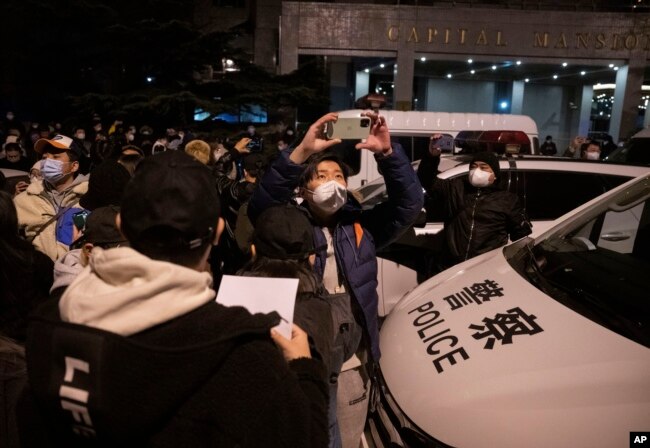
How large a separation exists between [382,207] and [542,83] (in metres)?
25.1

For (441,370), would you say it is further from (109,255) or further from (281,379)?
(109,255)

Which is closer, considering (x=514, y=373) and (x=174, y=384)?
(x=174, y=384)

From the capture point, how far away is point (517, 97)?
23.2m

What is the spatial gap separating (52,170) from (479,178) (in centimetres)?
341

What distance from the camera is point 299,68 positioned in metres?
16.9

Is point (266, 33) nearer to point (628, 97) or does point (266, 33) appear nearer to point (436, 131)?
point (628, 97)

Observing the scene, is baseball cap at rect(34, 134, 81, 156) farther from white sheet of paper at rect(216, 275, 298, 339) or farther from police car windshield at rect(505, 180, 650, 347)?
police car windshield at rect(505, 180, 650, 347)

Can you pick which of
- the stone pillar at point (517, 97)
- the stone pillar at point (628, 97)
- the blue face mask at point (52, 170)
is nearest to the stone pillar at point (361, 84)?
the stone pillar at point (517, 97)

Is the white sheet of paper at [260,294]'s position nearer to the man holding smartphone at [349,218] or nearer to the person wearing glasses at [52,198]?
the man holding smartphone at [349,218]

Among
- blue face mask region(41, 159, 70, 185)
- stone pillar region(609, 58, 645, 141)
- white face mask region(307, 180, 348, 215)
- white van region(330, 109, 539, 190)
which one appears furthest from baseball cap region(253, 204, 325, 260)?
stone pillar region(609, 58, 645, 141)

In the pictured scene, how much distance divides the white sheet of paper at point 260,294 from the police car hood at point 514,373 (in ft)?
3.24

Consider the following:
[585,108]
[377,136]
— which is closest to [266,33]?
[585,108]

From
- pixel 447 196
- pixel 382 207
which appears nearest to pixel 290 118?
pixel 447 196

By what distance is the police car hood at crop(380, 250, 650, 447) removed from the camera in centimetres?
180
